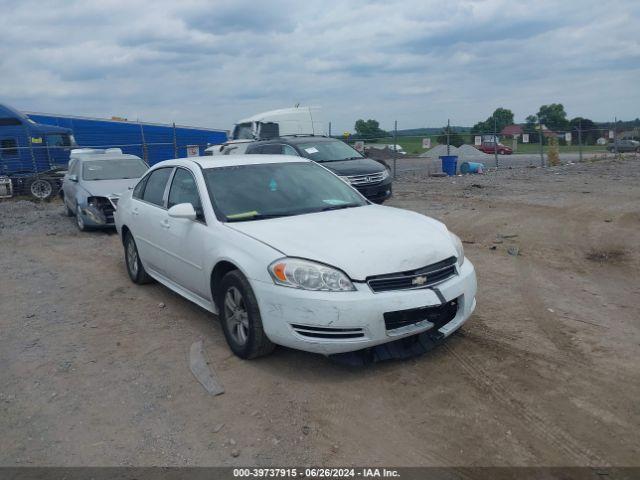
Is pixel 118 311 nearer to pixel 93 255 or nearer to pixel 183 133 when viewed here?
pixel 93 255

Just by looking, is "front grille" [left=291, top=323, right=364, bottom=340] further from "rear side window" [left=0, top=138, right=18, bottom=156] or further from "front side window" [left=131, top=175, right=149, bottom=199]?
"rear side window" [left=0, top=138, right=18, bottom=156]

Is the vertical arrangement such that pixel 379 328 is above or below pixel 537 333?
above

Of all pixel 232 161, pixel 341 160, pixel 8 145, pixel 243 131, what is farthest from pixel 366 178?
pixel 8 145

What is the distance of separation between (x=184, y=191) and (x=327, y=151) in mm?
7836

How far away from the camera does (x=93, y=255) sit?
8.80 meters

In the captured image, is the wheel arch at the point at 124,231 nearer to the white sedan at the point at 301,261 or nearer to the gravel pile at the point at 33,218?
the white sedan at the point at 301,261

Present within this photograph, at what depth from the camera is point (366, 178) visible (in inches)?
472

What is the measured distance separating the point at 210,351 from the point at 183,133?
28922 mm

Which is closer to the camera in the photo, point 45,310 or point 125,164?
point 45,310

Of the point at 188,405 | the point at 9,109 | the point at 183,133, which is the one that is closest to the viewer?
the point at 188,405

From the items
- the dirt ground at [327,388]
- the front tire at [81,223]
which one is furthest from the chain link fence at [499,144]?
the dirt ground at [327,388]

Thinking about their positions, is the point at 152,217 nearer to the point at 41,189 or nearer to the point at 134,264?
the point at 134,264

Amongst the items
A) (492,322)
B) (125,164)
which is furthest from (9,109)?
(492,322)

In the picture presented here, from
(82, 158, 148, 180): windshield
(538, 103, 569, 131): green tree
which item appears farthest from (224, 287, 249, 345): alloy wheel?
(538, 103, 569, 131): green tree
